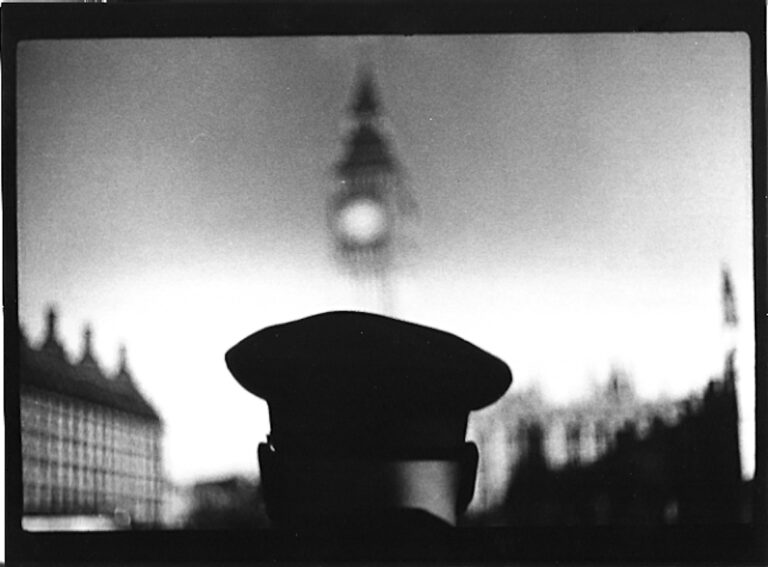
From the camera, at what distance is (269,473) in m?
1.03

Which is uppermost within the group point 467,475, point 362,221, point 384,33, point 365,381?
point 384,33

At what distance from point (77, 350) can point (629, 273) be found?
611 millimetres

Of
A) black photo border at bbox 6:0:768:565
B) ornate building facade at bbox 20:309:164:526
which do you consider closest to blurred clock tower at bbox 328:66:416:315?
black photo border at bbox 6:0:768:565

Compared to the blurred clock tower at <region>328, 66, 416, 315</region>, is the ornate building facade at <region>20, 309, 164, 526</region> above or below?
below

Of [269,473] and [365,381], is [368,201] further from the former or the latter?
[269,473]

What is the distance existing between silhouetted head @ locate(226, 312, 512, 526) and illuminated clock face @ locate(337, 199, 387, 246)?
9cm

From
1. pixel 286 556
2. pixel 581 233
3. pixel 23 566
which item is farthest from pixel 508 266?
pixel 23 566

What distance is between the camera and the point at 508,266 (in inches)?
40.9

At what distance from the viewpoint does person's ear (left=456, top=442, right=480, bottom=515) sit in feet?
3.34

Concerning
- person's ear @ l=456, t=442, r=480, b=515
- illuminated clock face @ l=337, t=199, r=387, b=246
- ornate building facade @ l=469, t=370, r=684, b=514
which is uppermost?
illuminated clock face @ l=337, t=199, r=387, b=246

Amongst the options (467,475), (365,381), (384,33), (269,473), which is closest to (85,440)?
(269,473)

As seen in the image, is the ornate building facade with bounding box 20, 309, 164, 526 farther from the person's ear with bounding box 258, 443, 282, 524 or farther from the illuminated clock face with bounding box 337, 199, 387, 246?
the illuminated clock face with bounding box 337, 199, 387, 246

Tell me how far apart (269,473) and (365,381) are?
0.47 ft

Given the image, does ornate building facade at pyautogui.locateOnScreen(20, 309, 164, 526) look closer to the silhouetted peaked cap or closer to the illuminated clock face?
the silhouetted peaked cap
